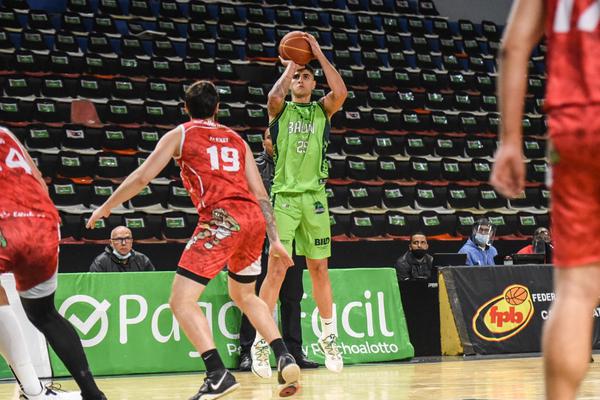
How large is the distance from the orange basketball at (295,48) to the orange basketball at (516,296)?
152 inches

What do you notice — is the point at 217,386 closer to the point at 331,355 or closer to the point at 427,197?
the point at 331,355

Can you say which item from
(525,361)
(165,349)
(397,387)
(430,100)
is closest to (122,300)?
(165,349)

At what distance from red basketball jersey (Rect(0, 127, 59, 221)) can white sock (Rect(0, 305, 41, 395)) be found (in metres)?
0.49

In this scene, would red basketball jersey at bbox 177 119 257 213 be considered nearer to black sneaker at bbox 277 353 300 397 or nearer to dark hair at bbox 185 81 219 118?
dark hair at bbox 185 81 219 118

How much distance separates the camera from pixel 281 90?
6688 mm

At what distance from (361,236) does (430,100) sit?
4.53 metres

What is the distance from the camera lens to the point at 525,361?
8133 millimetres

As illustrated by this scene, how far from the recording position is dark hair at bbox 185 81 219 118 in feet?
16.3

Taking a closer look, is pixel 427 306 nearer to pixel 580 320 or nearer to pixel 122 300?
pixel 122 300

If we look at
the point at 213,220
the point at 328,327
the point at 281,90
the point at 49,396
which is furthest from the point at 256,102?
the point at 49,396

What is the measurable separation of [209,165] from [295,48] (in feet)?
6.27

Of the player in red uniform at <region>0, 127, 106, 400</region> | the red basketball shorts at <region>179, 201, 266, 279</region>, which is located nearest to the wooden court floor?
the red basketball shorts at <region>179, 201, 266, 279</region>

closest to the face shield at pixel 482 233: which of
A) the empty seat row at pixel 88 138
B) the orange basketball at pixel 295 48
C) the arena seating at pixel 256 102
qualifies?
the arena seating at pixel 256 102

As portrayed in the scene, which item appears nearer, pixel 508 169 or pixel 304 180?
pixel 508 169
